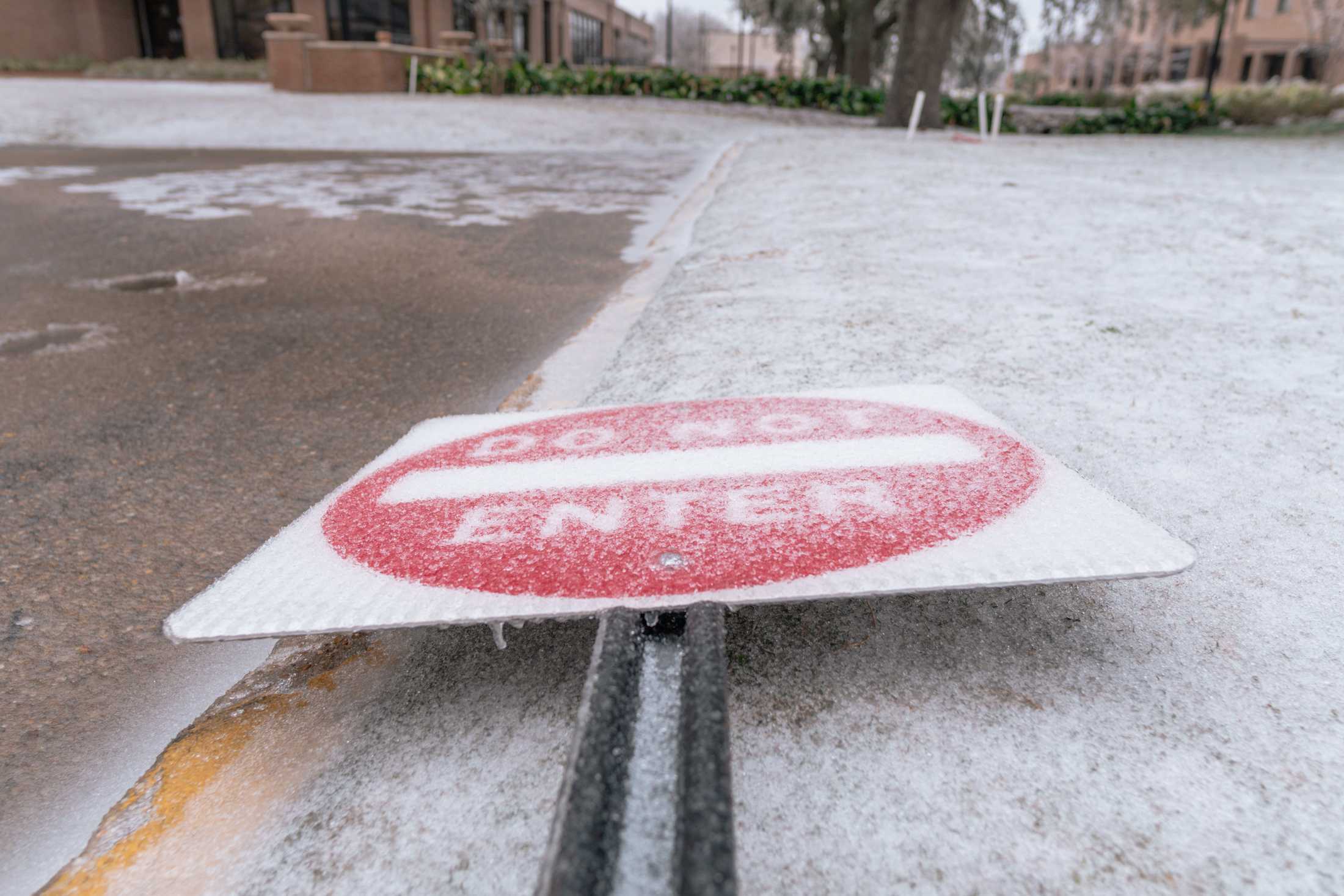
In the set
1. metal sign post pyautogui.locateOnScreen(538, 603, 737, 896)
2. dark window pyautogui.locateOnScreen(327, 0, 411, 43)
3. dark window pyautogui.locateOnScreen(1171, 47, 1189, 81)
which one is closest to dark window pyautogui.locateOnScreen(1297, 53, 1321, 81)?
dark window pyautogui.locateOnScreen(1171, 47, 1189, 81)

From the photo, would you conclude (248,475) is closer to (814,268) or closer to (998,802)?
(998,802)

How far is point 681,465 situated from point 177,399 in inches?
84.3

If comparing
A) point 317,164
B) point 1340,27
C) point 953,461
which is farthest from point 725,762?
point 1340,27

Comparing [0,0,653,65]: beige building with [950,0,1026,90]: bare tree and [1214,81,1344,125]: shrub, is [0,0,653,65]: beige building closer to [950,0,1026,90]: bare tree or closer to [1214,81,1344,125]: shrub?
[950,0,1026,90]: bare tree

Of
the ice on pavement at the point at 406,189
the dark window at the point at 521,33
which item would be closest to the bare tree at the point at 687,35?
the dark window at the point at 521,33

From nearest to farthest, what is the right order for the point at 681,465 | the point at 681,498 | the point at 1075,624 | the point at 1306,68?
the point at 1075,624 → the point at 681,498 → the point at 681,465 → the point at 1306,68

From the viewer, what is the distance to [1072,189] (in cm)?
702

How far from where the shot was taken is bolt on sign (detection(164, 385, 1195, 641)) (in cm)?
137

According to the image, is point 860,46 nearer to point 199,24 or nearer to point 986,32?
point 986,32

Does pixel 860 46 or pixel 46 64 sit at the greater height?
pixel 860 46

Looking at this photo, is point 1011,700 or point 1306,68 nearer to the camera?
point 1011,700

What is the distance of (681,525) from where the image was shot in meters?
1.56

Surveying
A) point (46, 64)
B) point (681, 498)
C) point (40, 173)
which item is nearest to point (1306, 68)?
point (40, 173)

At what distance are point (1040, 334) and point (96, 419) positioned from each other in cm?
324
